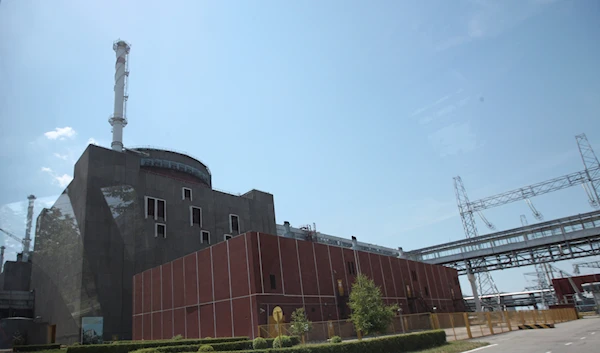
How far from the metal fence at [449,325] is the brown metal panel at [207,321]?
701 cm

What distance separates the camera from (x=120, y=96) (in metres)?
68.8

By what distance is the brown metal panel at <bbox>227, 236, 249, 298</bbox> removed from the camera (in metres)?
34.7

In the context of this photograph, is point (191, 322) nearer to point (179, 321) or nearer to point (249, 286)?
point (179, 321)

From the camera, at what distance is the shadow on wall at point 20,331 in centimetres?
6150

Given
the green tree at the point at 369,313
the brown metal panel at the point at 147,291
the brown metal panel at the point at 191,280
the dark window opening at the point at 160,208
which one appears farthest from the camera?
the dark window opening at the point at 160,208

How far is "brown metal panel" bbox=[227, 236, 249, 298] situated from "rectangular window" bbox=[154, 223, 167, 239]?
24.3 m

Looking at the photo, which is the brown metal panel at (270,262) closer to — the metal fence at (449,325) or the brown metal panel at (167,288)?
the metal fence at (449,325)

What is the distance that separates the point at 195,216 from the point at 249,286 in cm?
3111

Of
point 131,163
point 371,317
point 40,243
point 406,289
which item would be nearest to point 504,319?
point 371,317

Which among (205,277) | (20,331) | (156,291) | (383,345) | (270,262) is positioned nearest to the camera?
(383,345)

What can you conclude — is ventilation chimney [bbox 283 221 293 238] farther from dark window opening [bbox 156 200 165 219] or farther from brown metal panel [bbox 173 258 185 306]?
brown metal panel [bbox 173 258 185 306]

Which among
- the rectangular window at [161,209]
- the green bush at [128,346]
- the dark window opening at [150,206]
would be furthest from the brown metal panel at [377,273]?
the dark window opening at [150,206]

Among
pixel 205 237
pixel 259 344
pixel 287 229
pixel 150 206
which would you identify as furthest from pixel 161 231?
pixel 259 344

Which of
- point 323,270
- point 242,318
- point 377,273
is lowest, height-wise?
point 242,318
